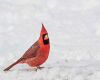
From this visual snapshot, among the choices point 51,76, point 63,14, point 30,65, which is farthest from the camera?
point 63,14

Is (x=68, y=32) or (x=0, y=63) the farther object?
(x=68, y=32)

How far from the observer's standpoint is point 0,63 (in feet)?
25.8

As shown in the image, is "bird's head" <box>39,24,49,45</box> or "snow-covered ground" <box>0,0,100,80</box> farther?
"bird's head" <box>39,24,49,45</box>

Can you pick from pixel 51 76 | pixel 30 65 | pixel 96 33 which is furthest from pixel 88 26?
pixel 51 76

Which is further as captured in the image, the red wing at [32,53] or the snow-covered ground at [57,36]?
the red wing at [32,53]

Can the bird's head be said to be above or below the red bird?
above

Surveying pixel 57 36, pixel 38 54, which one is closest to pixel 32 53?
pixel 38 54

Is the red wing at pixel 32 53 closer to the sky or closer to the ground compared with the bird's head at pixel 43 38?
closer to the ground

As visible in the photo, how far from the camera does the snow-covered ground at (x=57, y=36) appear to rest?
282 inches

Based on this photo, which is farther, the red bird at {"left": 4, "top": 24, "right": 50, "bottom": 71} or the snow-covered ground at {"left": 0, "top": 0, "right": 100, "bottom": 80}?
the red bird at {"left": 4, "top": 24, "right": 50, "bottom": 71}

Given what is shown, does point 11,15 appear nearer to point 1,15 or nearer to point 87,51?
point 1,15

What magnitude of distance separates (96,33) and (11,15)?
2013mm

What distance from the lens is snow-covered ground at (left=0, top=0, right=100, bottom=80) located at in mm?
7164

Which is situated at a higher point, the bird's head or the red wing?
the bird's head
